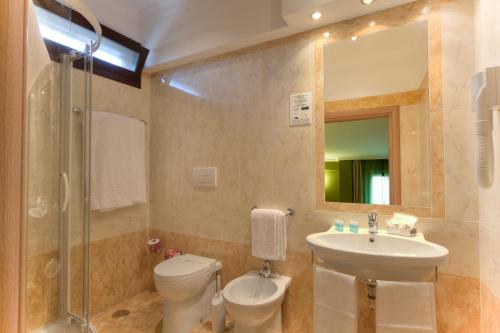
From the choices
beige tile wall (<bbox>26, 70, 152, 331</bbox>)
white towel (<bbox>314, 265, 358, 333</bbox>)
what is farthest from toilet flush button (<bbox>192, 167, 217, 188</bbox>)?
white towel (<bbox>314, 265, 358, 333</bbox>)

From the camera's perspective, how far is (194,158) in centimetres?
228

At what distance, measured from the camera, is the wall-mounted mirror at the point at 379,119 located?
1.50 metres

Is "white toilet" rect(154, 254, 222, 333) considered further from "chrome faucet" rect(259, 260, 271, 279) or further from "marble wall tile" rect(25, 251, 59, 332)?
"marble wall tile" rect(25, 251, 59, 332)

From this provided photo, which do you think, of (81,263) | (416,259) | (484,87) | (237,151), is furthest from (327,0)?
(81,263)

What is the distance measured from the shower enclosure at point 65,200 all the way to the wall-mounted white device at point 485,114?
2043mm

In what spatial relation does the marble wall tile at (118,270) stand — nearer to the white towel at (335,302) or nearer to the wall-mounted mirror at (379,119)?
the white towel at (335,302)

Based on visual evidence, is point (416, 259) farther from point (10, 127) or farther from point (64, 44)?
point (64, 44)

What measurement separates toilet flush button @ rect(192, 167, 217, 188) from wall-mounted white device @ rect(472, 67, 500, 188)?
1712 mm

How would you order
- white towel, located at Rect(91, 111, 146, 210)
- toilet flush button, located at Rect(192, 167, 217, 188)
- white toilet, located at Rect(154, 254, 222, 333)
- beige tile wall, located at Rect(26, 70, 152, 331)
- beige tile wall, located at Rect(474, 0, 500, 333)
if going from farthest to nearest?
toilet flush button, located at Rect(192, 167, 217, 188)
white towel, located at Rect(91, 111, 146, 210)
white toilet, located at Rect(154, 254, 222, 333)
beige tile wall, located at Rect(26, 70, 152, 331)
beige tile wall, located at Rect(474, 0, 500, 333)

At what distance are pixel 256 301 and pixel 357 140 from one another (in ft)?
4.12

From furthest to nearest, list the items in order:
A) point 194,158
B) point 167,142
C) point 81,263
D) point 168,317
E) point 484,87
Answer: point 167,142
point 194,158
point 168,317
point 81,263
point 484,87

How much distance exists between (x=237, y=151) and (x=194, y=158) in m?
0.47

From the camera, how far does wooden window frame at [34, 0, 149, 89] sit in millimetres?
1484

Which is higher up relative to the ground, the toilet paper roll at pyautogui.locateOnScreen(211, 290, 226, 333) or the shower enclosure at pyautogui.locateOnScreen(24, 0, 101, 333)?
the shower enclosure at pyautogui.locateOnScreen(24, 0, 101, 333)
